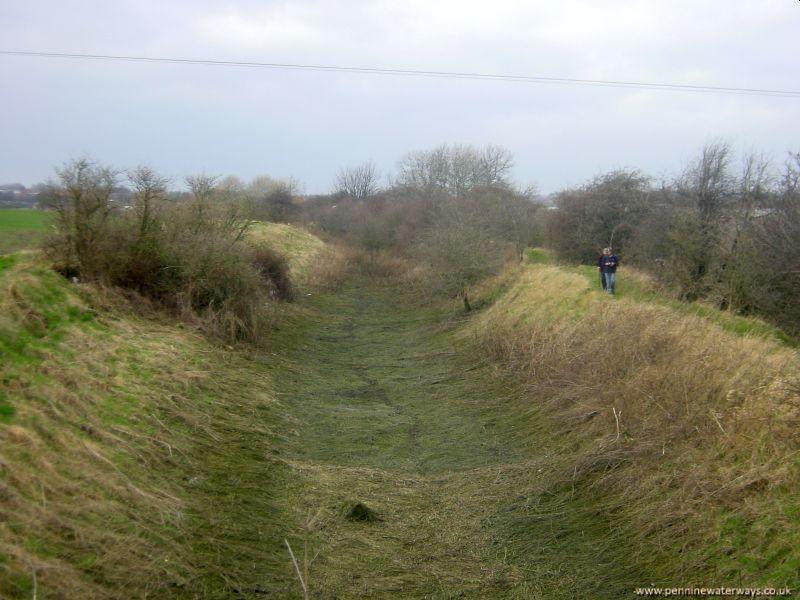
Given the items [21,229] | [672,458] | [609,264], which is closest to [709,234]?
[609,264]

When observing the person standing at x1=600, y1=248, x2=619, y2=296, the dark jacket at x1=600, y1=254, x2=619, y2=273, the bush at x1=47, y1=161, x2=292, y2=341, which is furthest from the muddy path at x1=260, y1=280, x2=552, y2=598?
the dark jacket at x1=600, y1=254, x2=619, y2=273

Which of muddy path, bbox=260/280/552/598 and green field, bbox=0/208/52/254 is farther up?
green field, bbox=0/208/52/254

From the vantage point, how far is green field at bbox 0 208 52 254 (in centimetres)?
1717

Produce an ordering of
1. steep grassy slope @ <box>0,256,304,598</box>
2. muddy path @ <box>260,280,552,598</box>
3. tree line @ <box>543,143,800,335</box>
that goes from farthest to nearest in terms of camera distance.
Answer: tree line @ <box>543,143,800,335</box> → muddy path @ <box>260,280,552,598</box> → steep grassy slope @ <box>0,256,304,598</box>

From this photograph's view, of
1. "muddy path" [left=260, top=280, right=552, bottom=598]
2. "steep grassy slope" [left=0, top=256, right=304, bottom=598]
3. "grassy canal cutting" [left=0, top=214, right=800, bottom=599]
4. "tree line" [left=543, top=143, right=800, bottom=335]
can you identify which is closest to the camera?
"steep grassy slope" [left=0, top=256, right=304, bottom=598]

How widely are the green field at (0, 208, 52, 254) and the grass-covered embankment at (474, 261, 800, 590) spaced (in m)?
12.9

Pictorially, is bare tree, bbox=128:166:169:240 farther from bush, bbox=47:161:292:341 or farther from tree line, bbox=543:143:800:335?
tree line, bbox=543:143:800:335

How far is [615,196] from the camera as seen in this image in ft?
100

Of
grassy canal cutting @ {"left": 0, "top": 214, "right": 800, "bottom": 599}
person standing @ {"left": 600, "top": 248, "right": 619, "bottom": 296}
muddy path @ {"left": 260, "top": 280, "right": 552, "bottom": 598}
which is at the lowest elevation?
muddy path @ {"left": 260, "top": 280, "right": 552, "bottom": 598}

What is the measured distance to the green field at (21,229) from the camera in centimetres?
1717

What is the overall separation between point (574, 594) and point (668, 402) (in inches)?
147

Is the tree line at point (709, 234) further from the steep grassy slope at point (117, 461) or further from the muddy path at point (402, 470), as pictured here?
the steep grassy slope at point (117, 461)

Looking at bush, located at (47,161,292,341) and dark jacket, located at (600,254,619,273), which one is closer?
bush, located at (47,161,292,341)

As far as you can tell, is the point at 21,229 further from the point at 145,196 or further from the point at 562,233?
the point at 562,233
